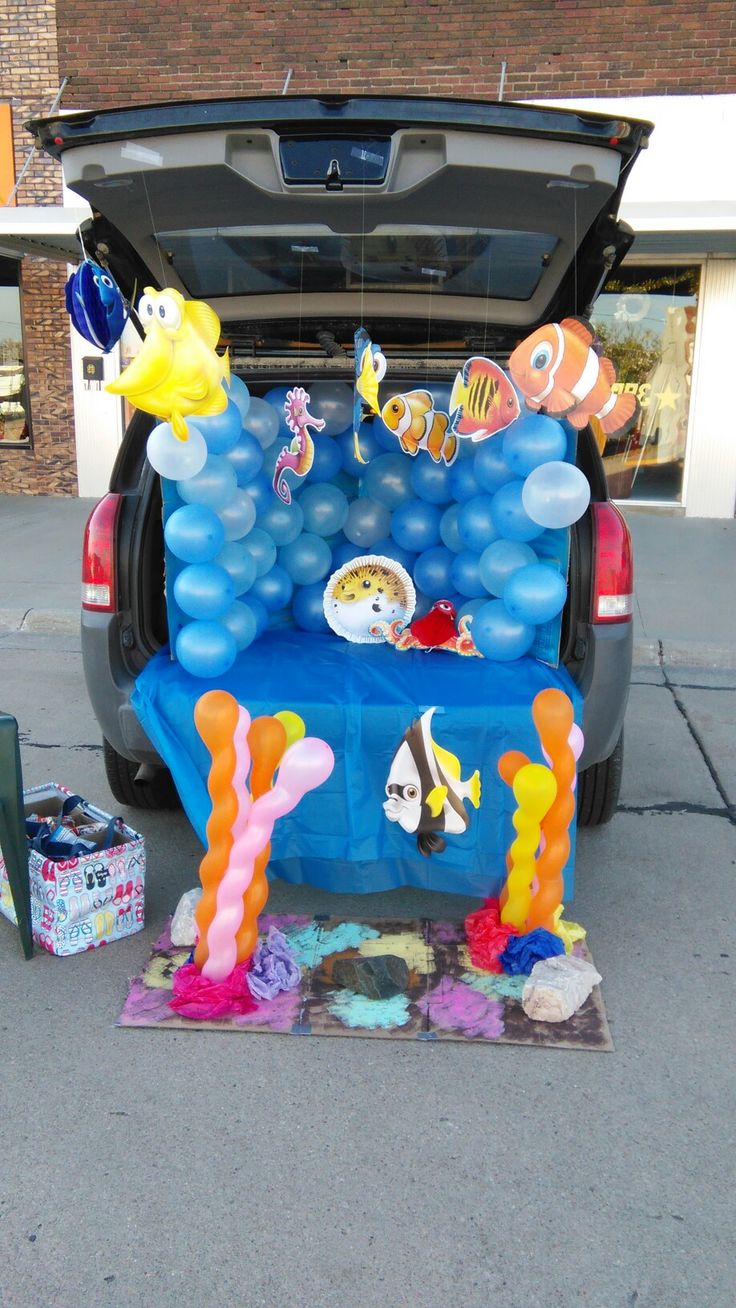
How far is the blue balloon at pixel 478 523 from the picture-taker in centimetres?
380

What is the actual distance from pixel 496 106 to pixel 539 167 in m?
0.19

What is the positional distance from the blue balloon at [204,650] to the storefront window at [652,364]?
8.89m

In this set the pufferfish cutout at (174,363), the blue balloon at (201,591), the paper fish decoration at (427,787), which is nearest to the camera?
the pufferfish cutout at (174,363)

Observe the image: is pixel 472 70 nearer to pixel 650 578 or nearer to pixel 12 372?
pixel 650 578

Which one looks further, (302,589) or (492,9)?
(492,9)

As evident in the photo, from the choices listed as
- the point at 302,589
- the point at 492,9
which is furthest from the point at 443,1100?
the point at 492,9

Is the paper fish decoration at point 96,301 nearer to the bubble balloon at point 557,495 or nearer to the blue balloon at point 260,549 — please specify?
the blue balloon at point 260,549

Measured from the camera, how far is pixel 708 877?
3.80 m

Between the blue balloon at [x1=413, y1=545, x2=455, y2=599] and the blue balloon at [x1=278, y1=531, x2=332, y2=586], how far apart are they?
1.28 ft

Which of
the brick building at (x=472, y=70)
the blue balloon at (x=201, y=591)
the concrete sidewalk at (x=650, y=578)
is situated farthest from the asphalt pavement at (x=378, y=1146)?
the brick building at (x=472, y=70)

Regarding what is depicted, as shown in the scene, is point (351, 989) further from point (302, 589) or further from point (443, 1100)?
point (302, 589)

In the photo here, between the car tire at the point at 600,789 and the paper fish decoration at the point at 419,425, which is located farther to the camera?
the car tire at the point at 600,789

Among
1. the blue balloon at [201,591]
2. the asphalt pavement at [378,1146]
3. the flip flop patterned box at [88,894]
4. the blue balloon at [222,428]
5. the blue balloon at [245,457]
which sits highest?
the blue balloon at [222,428]

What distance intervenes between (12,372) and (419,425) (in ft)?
34.2
